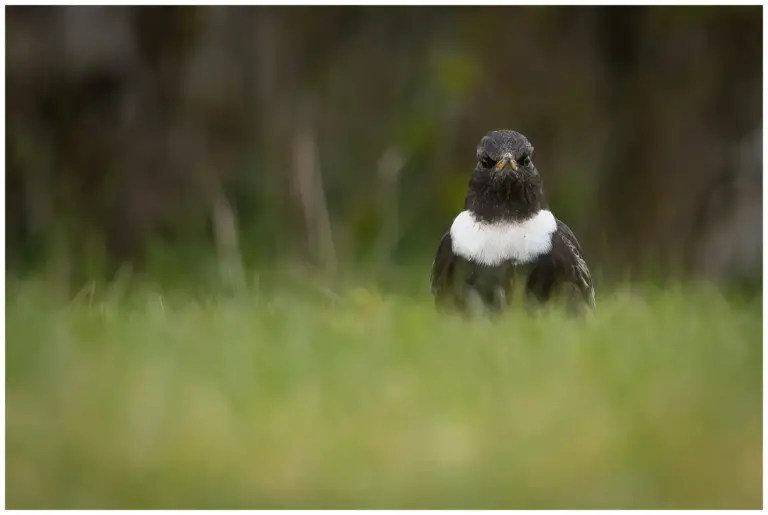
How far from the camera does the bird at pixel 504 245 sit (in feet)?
14.5

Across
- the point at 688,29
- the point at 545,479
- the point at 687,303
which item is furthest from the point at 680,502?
the point at 688,29

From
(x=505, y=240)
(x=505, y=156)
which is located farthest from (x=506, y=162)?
(x=505, y=240)

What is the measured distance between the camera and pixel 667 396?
2850mm

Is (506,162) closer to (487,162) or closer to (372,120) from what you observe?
(487,162)

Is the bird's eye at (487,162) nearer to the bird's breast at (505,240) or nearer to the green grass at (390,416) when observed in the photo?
the bird's breast at (505,240)

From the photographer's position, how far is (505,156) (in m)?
4.59

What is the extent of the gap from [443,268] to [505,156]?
1.94 ft

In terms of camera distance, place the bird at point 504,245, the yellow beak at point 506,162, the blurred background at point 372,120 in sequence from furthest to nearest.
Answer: the blurred background at point 372,120, the yellow beak at point 506,162, the bird at point 504,245

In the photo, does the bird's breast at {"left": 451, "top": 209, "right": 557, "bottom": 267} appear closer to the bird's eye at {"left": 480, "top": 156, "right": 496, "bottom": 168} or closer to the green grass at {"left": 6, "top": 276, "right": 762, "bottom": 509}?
the bird's eye at {"left": 480, "top": 156, "right": 496, "bottom": 168}

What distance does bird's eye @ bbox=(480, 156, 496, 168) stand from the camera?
463cm

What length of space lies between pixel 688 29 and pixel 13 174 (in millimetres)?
4566

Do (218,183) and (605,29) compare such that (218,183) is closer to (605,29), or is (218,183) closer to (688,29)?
(605,29)

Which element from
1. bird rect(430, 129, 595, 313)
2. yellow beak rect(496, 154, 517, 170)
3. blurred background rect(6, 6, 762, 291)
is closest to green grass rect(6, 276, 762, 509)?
bird rect(430, 129, 595, 313)

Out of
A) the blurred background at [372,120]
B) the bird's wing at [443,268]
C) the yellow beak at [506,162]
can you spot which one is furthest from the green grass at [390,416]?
the blurred background at [372,120]
